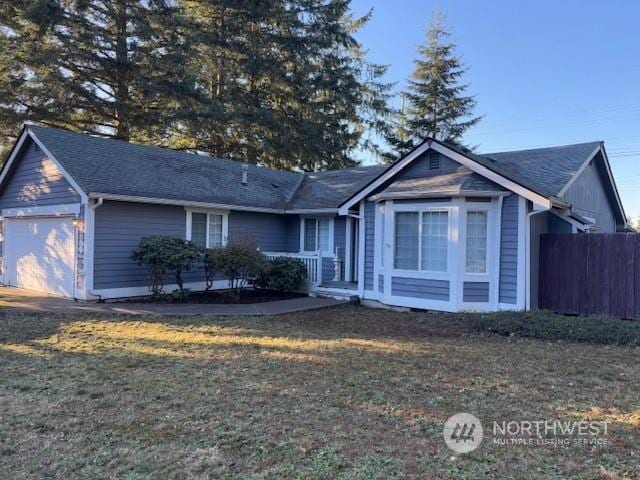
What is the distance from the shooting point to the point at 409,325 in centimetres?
971

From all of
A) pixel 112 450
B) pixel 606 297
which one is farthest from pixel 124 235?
pixel 606 297

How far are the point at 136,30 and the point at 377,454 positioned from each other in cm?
2453

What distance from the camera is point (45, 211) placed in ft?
42.7

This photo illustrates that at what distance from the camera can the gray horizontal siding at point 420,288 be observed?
10812 mm

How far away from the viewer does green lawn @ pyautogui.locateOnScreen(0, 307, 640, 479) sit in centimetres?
355

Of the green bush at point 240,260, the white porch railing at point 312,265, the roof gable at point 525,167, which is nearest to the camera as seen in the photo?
the roof gable at point 525,167

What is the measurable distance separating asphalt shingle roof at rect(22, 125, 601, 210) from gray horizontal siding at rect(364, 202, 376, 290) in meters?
1.01

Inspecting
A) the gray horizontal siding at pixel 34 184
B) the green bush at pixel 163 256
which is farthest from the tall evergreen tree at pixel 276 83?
the green bush at pixel 163 256

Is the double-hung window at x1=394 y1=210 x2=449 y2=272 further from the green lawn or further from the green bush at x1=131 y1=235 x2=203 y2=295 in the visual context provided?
the green bush at x1=131 y1=235 x2=203 y2=295

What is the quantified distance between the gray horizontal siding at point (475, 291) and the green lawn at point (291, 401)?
84.0 inches

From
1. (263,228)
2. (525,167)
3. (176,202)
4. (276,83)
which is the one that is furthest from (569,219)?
(276,83)

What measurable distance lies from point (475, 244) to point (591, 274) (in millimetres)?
2476

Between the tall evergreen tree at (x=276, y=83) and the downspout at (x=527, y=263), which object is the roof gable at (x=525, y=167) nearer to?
the downspout at (x=527, y=263)

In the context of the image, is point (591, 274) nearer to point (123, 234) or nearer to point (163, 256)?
point (163, 256)
